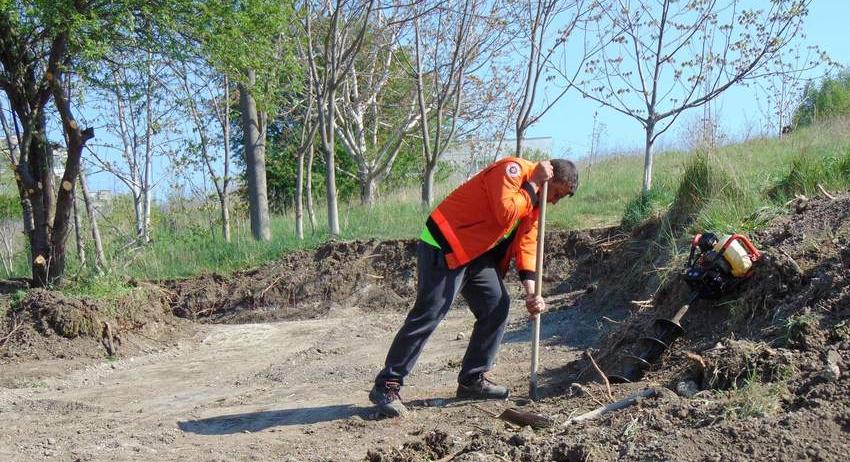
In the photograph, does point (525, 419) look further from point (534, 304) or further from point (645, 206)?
point (645, 206)

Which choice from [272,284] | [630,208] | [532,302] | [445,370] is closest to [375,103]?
[272,284]

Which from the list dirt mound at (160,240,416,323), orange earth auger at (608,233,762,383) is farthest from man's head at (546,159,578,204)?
dirt mound at (160,240,416,323)

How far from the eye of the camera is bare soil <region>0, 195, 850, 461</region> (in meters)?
4.20

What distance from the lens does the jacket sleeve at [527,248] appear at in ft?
19.0

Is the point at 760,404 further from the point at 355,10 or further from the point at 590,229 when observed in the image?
the point at 355,10

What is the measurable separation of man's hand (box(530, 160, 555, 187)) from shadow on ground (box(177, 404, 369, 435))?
6.60ft

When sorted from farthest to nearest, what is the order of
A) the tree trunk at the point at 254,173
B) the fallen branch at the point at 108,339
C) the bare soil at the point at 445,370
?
the tree trunk at the point at 254,173
the fallen branch at the point at 108,339
the bare soil at the point at 445,370

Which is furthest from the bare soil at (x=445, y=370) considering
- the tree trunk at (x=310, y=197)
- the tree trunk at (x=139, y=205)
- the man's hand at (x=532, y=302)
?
the tree trunk at (x=139, y=205)

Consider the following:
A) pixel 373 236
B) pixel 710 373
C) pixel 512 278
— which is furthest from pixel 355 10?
pixel 710 373

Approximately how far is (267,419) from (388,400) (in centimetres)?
98

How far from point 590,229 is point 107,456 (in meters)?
7.26

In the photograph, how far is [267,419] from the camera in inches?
239

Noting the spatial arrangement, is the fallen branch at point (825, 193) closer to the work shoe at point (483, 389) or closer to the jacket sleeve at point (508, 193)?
the jacket sleeve at point (508, 193)

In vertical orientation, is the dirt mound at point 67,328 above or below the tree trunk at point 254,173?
below
